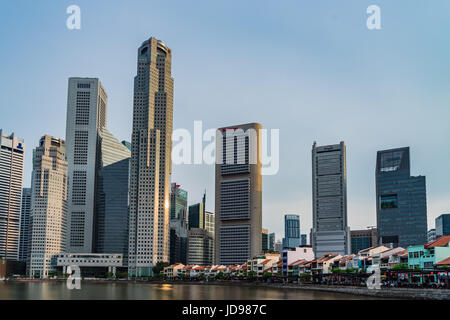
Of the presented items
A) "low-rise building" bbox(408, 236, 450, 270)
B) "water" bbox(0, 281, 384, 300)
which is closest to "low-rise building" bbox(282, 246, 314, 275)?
"water" bbox(0, 281, 384, 300)

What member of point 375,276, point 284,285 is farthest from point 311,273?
point 375,276

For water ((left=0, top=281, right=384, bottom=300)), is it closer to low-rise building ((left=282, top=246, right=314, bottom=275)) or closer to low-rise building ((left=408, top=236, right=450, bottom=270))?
low-rise building ((left=408, top=236, right=450, bottom=270))

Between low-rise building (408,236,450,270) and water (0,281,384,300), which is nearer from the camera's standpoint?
water (0,281,384,300)

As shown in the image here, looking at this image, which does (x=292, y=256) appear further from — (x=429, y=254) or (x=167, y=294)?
(x=429, y=254)

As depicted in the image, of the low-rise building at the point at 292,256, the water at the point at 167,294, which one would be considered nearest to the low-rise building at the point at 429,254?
the water at the point at 167,294

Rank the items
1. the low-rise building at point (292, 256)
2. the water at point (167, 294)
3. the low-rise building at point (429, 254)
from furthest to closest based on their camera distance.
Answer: the low-rise building at point (292, 256) → the low-rise building at point (429, 254) → the water at point (167, 294)

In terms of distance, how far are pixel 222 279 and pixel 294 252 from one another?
35.0 metres

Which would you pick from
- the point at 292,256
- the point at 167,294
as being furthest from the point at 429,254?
the point at 292,256

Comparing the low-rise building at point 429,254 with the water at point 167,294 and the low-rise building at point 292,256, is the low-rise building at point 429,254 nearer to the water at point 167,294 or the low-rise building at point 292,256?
the water at point 167,294

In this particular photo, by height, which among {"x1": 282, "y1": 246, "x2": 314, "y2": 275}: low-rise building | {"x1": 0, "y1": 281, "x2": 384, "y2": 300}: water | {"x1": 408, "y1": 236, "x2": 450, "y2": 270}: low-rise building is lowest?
{"x1": 0, "y1": 281, "x2": 384, "y2": 300}: water

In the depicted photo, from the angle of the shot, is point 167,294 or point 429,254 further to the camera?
point 167,294

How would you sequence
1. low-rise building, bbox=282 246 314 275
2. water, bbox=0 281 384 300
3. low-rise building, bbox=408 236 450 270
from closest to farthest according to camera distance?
water, bbox=0 281 384 300 < low-rise building, bbox=408 236 450 270 < low-rise building, bbox=282 246 314 275

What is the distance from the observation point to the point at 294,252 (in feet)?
574

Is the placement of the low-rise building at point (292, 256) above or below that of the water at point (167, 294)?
above
